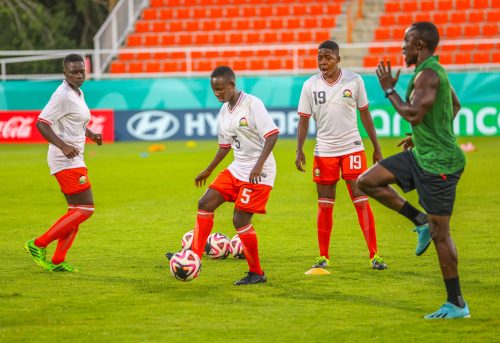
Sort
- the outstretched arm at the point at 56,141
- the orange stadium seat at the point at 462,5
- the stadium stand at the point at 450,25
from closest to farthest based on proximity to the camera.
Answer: the outstretched arm at the point at 56,141 → the stadium stand at the point at 450,25 → the orange stadium seat at the point at 462,5

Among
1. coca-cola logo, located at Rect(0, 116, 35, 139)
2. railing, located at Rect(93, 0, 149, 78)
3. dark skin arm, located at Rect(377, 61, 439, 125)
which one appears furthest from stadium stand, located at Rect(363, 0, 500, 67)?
dark skin arm, located at Rect(377, 61, 439, 125)

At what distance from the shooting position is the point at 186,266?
881 cm

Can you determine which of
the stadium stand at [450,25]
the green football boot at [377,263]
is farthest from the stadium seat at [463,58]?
the green football boot at [377,263]

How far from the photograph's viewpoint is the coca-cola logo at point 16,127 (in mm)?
28625

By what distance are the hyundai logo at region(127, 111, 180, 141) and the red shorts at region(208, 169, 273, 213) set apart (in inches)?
767

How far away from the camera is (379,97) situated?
27219 mm

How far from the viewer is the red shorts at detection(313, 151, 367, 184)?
9.85 meters

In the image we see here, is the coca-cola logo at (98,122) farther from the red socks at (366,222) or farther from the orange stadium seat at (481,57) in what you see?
the red socks at (366,222)

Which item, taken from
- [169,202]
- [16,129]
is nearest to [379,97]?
[16,129]

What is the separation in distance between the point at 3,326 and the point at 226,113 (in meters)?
2.86

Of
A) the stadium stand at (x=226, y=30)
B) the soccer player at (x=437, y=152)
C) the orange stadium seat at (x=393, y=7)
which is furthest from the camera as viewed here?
the orange stadium seat at (x=393, y=7)

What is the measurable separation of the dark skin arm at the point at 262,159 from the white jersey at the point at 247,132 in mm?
62

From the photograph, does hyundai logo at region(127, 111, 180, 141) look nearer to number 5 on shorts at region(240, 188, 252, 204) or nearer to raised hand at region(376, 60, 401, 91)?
number 5 on shorts at region(240, 188, 252, 204)

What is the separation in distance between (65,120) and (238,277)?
2242 millimetres
